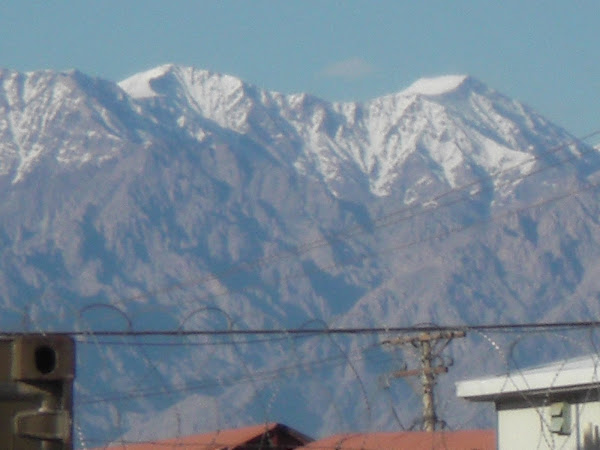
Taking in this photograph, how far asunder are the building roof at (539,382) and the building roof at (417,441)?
701cm

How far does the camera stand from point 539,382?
21750 millimetres

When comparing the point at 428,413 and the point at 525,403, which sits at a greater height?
the point at 428,413

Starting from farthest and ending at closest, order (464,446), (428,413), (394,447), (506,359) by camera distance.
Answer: (428,413), (394,447), (464,446), (506,359)

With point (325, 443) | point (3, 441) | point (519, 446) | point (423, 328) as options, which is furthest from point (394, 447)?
→ point (3, 441)

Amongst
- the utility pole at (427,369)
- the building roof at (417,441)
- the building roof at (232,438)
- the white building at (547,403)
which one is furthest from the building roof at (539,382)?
the utility pole at (427,369)

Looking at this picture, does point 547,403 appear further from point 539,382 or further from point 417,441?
point 417,441

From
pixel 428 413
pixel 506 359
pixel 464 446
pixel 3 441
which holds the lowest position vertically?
pixel 3 441

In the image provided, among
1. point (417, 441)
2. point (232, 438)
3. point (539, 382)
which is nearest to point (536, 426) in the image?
point (539, 382)

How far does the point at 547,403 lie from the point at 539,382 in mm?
299

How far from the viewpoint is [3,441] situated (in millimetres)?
6914

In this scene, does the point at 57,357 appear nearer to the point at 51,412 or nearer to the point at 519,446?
the point at 51,412

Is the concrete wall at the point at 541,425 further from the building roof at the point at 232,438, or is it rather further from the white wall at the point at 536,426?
the building roof at the point at 232,438

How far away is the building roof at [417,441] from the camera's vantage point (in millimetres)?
32416

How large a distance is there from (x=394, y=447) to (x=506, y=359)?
64.6ft
